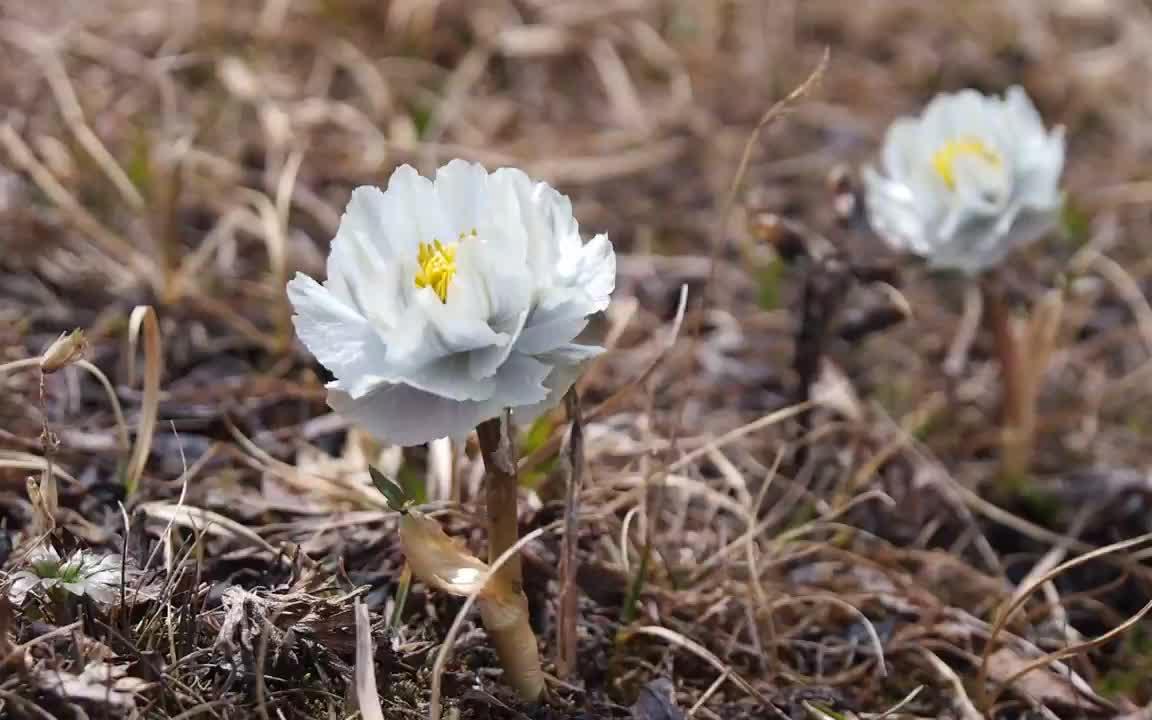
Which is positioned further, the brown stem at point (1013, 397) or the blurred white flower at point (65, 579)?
the brown stem at point (1013, 397)

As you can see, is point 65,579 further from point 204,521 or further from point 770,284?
point 770,284

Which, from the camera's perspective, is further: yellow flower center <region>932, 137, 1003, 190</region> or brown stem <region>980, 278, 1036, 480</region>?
brown stem <region>980, 278, 1036, 480</region>

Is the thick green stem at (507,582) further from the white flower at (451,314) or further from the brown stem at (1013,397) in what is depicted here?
the brown stem at (1013,397)

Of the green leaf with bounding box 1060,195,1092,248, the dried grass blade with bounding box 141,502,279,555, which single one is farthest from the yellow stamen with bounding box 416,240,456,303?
the green leaf with bounding box 1060,195,1092,248

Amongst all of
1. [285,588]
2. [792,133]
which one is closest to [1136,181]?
[792,133]

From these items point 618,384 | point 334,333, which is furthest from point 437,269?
point 618,384

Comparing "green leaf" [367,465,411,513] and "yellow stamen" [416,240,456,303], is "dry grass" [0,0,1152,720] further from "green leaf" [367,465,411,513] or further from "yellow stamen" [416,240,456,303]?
"yellow stamen" [416,240,456,303]

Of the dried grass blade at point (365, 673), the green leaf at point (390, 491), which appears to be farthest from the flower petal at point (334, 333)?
the dried grass blade at point (365, 673)
